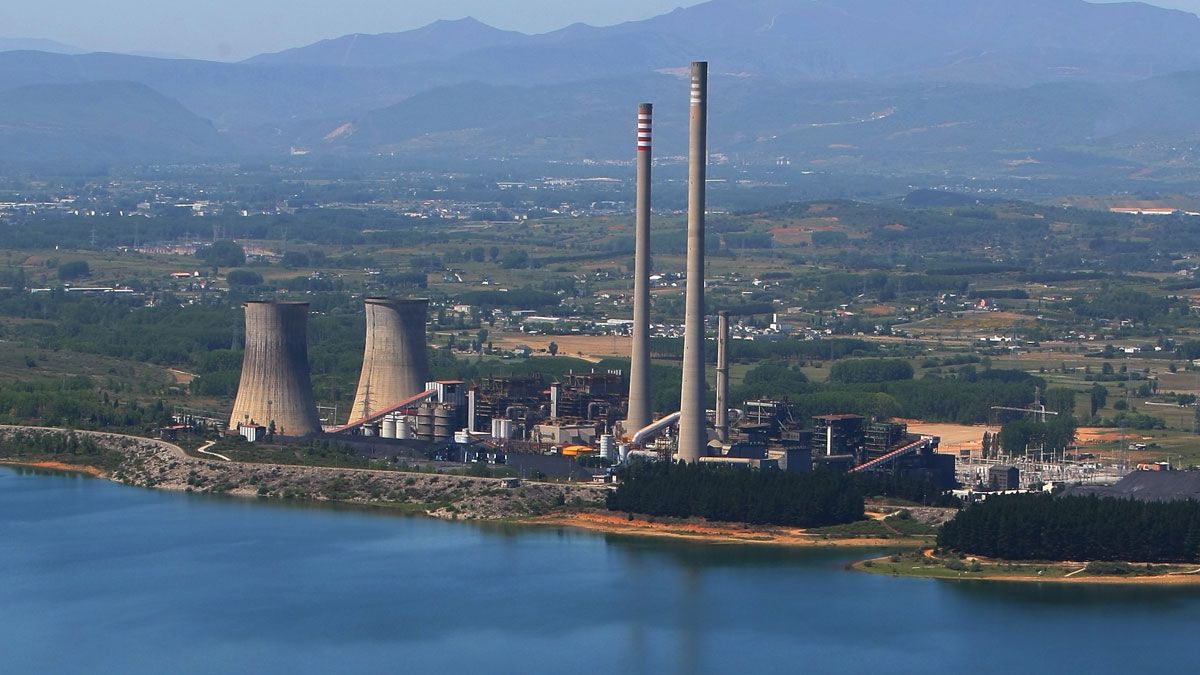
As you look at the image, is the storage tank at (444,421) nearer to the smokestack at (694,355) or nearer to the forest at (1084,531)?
the smokestack at (694,355)

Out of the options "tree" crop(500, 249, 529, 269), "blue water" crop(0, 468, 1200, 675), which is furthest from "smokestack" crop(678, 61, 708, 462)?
"tree" crop(500, 249, 529, 269)

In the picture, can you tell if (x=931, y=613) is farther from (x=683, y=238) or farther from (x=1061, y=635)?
(x=683, y=238)

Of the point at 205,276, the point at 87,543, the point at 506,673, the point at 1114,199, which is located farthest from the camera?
the point at 1114,199

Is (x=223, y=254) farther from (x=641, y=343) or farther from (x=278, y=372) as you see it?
(x=641, y=343)

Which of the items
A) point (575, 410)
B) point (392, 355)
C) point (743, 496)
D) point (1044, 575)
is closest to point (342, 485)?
point (575, 410)

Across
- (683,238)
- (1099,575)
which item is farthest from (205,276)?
(1099,575)

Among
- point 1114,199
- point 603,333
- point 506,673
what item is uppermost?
point 1114,199

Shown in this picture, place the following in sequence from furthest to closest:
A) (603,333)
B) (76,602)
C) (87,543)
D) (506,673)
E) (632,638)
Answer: (603,333) < (87,543) < (76,602) < (632,638) < (506,673)

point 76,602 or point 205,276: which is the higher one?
point 205,276
